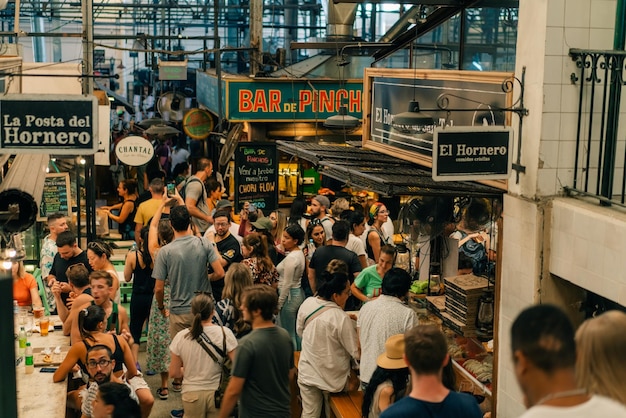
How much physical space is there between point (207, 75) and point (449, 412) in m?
17.3

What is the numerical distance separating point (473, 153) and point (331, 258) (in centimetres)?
327

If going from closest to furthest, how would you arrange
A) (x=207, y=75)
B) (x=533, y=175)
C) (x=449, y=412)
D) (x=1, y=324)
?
1. (x=1, y=324)
2. (x=449, y=412)
3. (x=533, y=175)
4. (x=207, y=75)

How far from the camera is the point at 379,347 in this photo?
7.20 meters

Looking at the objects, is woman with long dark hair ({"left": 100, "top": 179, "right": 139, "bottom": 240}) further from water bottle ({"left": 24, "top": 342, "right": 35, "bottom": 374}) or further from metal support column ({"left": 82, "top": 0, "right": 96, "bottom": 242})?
water bottle ({"left": 24, "top": 342, "right": 35, "bottom": 374})

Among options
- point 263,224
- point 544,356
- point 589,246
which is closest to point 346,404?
point 589,246

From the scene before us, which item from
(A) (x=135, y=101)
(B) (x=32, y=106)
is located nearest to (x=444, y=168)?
(B) (x=32, y=106)

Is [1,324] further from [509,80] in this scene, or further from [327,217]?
[327,217]

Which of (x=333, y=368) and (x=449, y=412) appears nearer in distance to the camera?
(x=449, y=412)

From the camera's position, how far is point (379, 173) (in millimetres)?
7789

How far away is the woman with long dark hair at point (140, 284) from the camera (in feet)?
33.4

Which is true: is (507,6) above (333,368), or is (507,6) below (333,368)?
above

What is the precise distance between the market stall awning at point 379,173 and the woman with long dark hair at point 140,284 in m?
1.99

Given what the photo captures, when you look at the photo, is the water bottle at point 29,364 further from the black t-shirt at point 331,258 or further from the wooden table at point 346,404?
the black t-shirt at point 331,258

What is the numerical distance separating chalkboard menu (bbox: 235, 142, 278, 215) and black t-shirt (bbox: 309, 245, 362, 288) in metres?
3.41
